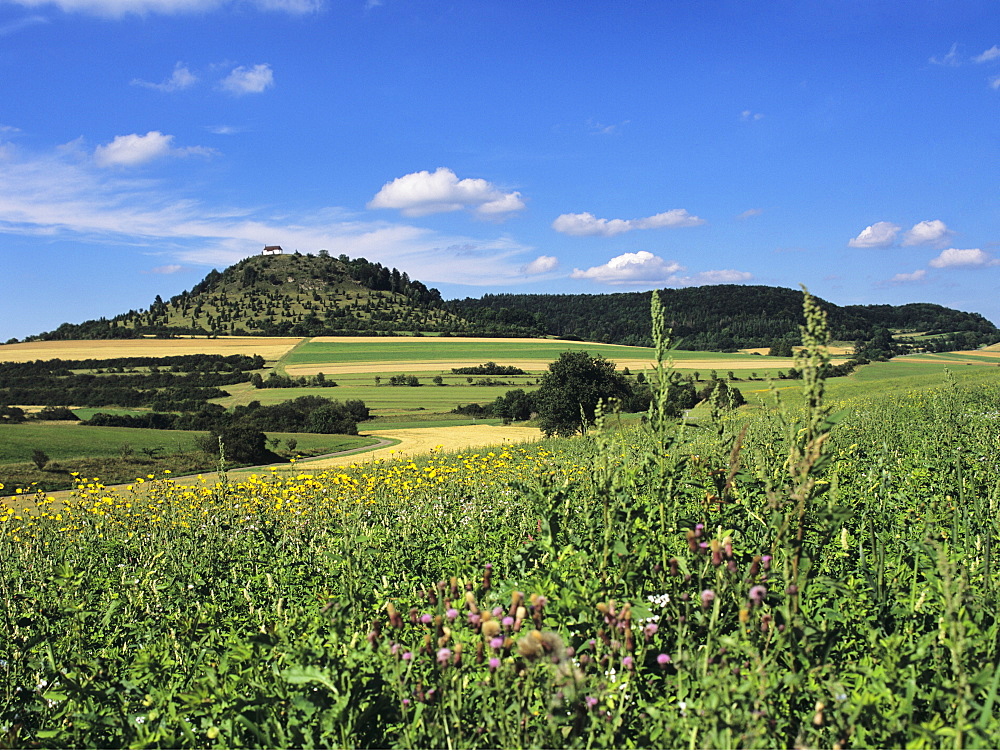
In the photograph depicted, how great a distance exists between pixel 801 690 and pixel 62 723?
3114 millimetres

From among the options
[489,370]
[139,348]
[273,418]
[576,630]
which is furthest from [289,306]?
[576,630]

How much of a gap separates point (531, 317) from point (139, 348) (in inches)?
3187

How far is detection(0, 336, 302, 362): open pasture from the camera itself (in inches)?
3433

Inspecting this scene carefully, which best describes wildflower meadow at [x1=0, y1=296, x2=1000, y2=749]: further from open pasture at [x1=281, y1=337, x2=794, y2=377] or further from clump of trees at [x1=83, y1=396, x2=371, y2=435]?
open pasture at [x1=281, y1=337, x2=794, y2=377]

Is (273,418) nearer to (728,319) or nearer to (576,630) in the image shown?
(576,630)

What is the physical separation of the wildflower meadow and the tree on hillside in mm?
34111

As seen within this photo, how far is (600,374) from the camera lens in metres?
41.3

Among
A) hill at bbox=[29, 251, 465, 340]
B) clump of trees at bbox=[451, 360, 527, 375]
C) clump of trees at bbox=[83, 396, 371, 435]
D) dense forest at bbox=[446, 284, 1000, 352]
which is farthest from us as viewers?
hill at bbox=[29, 251, 465, 340]

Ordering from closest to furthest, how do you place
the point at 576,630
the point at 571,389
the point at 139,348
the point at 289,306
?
1. the point at 576,630
2. the point at 571,389
3. the point at 139,348
4. the point at 289,306

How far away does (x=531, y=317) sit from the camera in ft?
480

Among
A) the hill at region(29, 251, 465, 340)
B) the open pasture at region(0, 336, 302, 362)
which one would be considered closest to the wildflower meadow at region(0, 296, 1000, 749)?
the open pasture at region(0, 336, 302, 362)

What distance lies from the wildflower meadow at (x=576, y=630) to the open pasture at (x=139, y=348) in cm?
9433

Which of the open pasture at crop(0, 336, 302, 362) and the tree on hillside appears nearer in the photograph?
the tree on hillside

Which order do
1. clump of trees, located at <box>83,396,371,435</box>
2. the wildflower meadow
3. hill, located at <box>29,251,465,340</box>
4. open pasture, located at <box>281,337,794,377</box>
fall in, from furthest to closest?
hill, located at <box>29,251,465,340</box> → open pasture, located at <box>281,337,794,377</box> → clump of trees, located at <box>83,396,371,435</box> → the wildflower meadow
